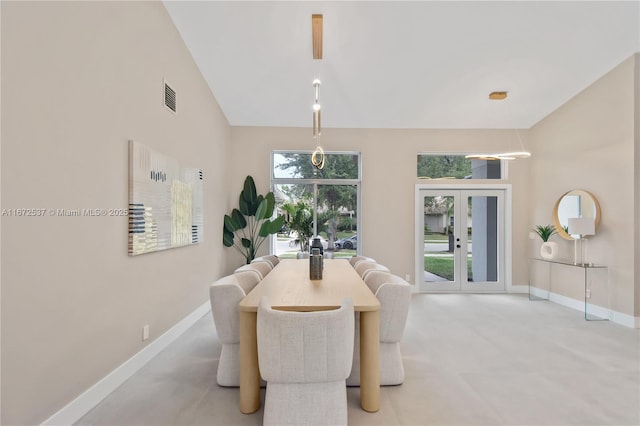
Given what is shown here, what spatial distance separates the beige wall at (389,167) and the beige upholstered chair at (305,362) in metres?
4.17

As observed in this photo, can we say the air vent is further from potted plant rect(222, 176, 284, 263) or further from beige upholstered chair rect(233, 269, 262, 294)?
potted plant rect(222, 176, 284, 263)

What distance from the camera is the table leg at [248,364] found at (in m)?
2.21

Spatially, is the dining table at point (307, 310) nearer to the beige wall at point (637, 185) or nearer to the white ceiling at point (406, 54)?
the white ceiling at point (406, 54)

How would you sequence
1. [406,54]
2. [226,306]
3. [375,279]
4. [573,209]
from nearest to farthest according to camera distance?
[226,306] < [375,279] < [406,54] < [573,209]

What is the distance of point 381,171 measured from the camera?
20.0ft

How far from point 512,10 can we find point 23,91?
4321 mm

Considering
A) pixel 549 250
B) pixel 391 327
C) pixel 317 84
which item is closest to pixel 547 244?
pixel 549 250

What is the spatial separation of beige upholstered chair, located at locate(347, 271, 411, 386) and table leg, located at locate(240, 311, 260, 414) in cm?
76

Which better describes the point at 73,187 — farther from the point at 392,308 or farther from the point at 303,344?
the point at 392,308

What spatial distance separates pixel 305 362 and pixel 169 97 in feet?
10.2

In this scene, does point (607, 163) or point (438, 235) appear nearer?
point (607, 163)

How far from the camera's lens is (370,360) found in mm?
2215

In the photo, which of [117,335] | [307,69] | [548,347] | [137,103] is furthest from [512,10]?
[117,335]

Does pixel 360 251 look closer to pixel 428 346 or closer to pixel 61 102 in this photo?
pixel 428 346
